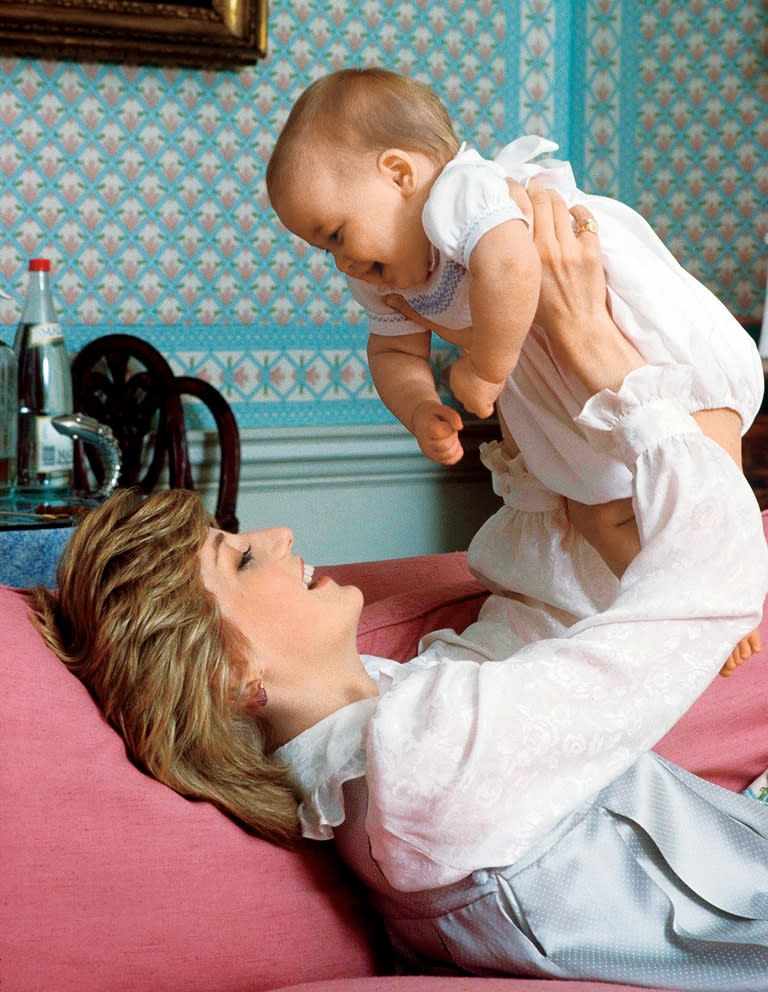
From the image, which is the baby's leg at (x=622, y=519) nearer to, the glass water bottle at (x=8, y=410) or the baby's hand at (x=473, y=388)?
the baby's hand at (x=473, y=388)

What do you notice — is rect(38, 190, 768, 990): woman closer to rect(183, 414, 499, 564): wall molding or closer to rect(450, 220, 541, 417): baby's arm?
rect(450, 220, 541, 417): baby's arm

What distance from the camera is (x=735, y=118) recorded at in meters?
3.69

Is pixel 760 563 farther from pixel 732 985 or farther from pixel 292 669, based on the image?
pixel 292 669

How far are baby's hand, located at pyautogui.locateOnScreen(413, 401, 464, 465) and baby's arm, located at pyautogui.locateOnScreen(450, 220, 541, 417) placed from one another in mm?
103

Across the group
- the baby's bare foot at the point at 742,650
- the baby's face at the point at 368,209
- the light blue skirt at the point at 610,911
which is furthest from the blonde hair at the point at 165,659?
the baby's bare foot at the point at 742,650

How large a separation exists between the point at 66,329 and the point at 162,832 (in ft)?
7.17

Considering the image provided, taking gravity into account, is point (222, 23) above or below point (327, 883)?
above

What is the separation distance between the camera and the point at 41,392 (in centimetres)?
263

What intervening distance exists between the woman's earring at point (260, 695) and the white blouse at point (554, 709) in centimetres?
7

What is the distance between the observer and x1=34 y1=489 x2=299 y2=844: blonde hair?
116cm

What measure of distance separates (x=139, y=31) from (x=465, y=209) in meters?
1.92

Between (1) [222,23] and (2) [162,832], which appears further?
(1) [222,23]

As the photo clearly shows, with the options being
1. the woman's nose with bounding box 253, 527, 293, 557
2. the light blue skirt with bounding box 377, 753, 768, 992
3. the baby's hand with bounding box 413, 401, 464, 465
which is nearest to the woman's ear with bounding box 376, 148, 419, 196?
the baby's hand with bounding box 413, 401, 464, 465

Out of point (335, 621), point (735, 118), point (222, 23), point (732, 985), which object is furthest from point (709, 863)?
point (735, 118)
